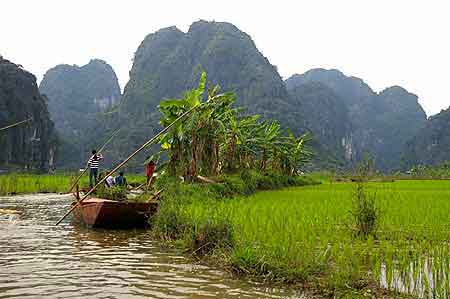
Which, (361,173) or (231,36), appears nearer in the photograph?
(361,173)

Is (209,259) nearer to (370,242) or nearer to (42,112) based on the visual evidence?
(370,242)

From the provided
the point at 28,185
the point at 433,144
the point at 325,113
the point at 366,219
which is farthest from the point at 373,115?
the point at 366,219

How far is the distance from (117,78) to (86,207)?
297 feet

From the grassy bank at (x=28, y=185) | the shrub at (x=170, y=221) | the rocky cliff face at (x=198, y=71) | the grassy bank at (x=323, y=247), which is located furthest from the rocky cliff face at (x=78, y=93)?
the grassy bank at (x=323, y=247)

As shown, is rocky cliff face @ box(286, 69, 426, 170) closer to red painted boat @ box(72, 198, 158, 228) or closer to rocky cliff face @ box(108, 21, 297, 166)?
rocky cliff face @ box(108, 21, 297, 166)

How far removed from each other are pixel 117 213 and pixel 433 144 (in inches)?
2562

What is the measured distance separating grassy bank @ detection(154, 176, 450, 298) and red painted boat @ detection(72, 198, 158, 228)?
796 millimetres

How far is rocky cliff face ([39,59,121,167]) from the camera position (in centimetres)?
7625

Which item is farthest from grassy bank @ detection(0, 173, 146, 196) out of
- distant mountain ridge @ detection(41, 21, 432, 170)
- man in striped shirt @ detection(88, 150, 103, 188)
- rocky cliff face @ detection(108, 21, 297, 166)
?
rocky cliff face @ detection(108, 21, 297, 166)

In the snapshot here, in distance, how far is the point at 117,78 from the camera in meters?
93.8

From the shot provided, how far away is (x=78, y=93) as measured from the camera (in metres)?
83.5

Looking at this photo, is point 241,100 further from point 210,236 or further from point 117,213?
point 210,236

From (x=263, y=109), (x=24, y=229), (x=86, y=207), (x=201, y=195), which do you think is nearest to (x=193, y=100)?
(x=201, y=195)

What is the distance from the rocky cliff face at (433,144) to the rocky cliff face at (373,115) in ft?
55.2
